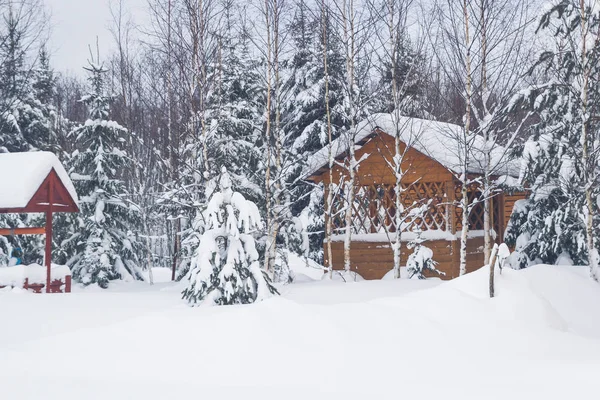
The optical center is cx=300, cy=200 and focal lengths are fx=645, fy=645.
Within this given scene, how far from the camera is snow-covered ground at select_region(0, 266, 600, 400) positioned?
18.9ft

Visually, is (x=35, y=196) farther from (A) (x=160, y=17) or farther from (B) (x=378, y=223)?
(B) (x=378, y=223)

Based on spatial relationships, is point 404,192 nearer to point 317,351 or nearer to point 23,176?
point 23,176

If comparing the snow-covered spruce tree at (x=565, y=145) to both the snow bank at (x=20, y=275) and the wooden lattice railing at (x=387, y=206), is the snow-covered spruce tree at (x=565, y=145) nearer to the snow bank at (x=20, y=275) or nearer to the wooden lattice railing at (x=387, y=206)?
the wooden lattice railing at (x=387, y=206)

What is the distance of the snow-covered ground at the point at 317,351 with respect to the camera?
18.9 ft

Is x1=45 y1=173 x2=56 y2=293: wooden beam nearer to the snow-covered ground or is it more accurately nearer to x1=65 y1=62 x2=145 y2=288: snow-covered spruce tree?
x1=65 y1=62 x2=145 y2=288: snow-covered spruce tree

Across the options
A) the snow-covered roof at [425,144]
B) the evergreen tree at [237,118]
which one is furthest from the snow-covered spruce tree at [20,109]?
the snow-covered roof at [425,144]

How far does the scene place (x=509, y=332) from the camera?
7.45 m

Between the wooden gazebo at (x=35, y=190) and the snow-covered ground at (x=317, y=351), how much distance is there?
5.61 metres

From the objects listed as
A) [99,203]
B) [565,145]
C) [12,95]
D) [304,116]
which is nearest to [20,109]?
[12,95]

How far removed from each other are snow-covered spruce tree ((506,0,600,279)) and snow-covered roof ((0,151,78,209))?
10.5 metres

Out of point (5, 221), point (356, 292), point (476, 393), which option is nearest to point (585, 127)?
point (356, 292)

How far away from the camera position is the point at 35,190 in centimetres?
1417

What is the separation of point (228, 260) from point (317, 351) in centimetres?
350

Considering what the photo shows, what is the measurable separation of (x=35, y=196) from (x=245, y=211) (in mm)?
6812
